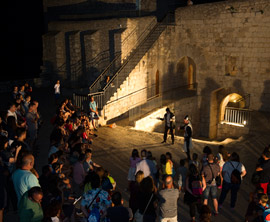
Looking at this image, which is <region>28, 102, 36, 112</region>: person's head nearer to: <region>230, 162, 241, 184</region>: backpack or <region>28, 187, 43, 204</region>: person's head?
<region>28, 187, 43, 204</region>: person's head

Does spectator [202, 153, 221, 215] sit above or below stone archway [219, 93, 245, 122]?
above

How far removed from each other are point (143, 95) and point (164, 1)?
668 cm

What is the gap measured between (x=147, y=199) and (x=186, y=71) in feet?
65.6

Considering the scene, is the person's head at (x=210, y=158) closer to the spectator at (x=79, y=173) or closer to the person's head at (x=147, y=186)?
the person's head at (x=147, y=186)

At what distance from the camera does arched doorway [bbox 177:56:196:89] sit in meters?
23.4

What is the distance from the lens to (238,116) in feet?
57.4

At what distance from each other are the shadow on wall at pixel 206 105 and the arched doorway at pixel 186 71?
113 inches

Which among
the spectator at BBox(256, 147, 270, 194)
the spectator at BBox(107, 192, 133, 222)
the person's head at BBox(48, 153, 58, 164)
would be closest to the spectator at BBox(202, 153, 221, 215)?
→ the spectator at BBox(256, 147, 270, 194)

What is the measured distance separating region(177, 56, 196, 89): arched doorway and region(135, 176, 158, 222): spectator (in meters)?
17.2

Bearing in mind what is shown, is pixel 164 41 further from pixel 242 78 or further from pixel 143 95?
pixel 242 78

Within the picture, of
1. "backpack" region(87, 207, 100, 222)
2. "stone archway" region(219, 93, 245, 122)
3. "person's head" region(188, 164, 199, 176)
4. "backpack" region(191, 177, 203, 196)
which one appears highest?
"person's head" region(188, 164, 199, 176)

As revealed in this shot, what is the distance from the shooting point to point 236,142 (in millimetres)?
14133

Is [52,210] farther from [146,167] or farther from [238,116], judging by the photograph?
[238,116]

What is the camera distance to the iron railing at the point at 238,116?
56.4 ft
